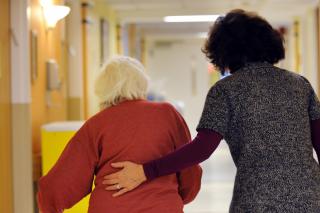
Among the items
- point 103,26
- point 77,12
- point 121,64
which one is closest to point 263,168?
point 121,64

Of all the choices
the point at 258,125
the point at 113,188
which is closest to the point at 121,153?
the point at 113,188


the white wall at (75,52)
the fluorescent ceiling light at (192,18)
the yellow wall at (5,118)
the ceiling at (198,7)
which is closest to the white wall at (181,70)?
the fluorescent ceiling light at (192,18)

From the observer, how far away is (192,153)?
161cm

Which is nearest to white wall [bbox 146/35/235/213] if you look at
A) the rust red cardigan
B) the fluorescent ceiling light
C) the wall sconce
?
the fluorescent ceiling light

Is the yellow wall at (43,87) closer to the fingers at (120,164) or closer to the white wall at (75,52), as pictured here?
the white wall at (75,52)

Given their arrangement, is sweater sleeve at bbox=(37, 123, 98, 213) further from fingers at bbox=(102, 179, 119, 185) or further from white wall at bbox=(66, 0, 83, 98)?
white wall at bbox=(66, 0, 83, 98)

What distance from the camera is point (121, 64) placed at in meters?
1.95

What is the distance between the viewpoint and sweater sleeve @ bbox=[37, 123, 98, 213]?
1.87m

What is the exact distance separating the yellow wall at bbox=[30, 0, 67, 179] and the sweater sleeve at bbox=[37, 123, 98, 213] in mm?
1532

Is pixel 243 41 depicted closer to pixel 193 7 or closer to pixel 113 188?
pixel 113 188

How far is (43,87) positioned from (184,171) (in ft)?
7.57

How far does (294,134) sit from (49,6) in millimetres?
2923

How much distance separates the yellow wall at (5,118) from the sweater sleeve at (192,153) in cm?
183

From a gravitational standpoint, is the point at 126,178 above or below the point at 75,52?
below
